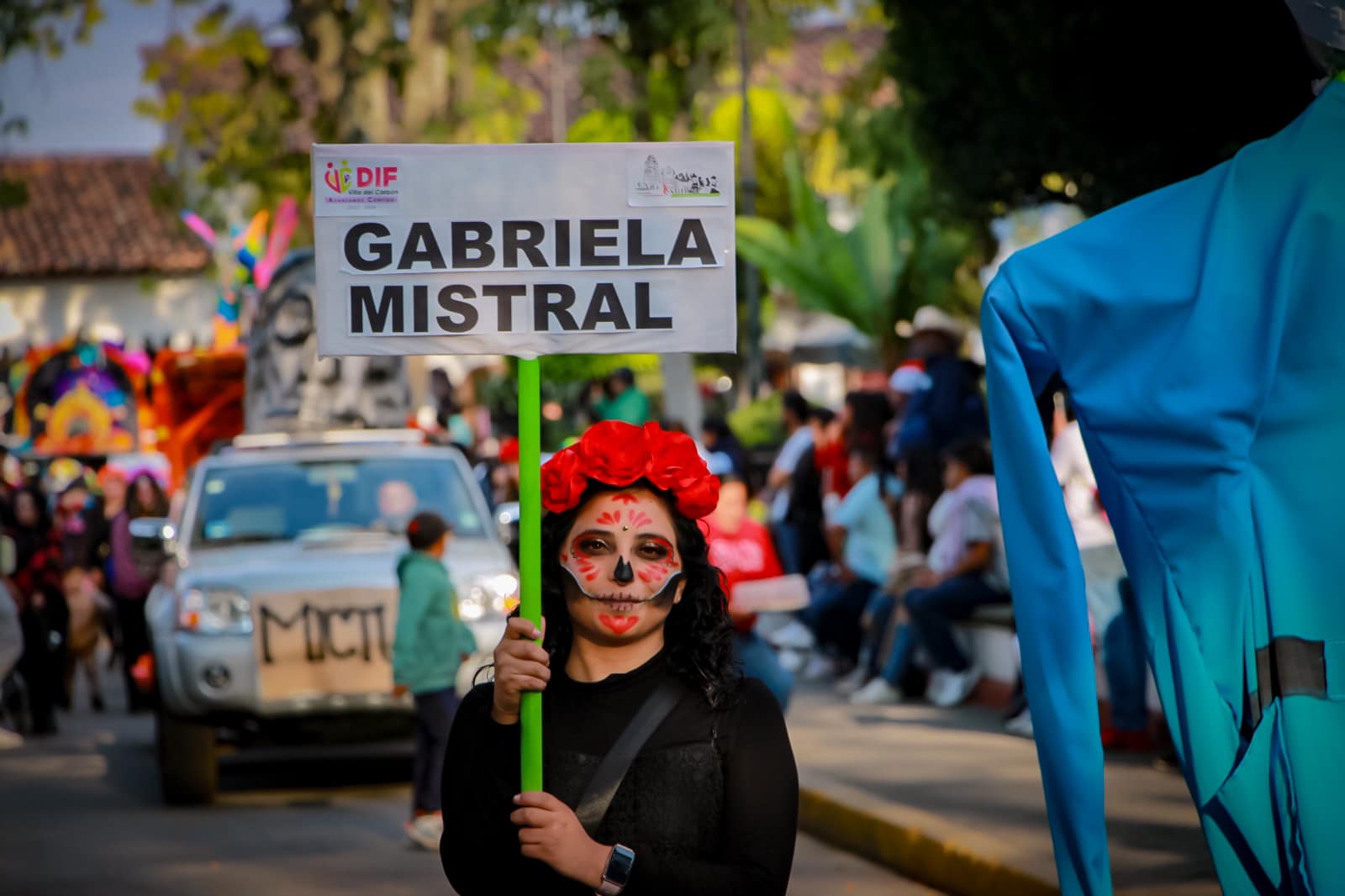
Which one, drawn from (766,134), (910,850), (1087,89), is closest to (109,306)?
(766,134)

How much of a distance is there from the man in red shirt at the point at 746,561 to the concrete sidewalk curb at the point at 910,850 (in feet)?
1.80

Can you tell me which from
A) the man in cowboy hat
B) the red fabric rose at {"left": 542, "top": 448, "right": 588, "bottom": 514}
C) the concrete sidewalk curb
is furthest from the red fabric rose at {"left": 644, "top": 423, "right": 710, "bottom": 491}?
the man in cowboy hat

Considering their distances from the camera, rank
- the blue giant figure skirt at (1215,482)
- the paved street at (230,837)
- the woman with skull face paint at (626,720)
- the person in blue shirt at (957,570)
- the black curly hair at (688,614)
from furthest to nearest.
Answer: the person in blue shirt at (957,570) → the paved street at (230,837) → the black curly hair at (688,614) → the woman with skull face paint at (626,720) → the blue giant figure skirt at (1215,482)

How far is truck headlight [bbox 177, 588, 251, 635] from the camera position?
36.0 feet

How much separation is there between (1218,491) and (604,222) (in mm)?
1156

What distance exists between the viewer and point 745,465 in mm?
17922

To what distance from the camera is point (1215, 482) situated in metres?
3.45

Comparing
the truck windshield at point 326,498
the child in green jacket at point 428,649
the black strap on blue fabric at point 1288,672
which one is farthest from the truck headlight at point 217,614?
the black strap on blue fabric at point 1288,672

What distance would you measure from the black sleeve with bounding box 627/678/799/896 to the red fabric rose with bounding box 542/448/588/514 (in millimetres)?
469

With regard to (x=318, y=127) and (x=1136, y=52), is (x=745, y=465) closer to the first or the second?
(x=1136, y=52)

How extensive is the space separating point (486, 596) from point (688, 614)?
7441 millimetres

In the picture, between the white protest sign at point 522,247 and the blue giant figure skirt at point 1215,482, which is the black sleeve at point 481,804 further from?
the blue giant figure skirt at point 1215,482

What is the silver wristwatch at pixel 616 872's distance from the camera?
11.3 ft

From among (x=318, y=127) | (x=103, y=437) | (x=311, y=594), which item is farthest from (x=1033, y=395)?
(x=103, y=437)
